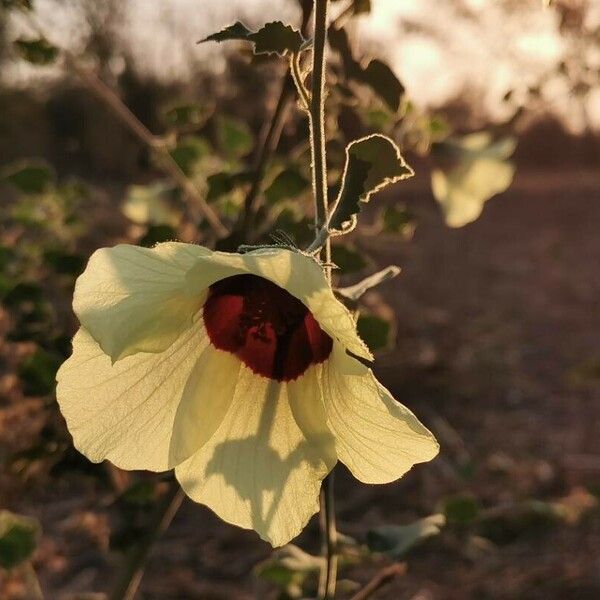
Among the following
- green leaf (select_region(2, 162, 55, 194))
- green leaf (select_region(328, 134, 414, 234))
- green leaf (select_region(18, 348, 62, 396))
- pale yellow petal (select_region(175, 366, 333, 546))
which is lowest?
green leaf (select_region(18, 348, 62, 396))

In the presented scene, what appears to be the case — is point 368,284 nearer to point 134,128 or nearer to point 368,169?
point 368,169

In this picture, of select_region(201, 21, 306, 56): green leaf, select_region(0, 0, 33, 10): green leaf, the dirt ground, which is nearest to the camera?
select_region(201, 21, 306, 56): green leaf

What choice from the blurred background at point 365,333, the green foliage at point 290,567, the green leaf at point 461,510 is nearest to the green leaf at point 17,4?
the blurred background at point 365,333

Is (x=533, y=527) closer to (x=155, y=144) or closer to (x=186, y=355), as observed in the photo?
(x=155, y=144)

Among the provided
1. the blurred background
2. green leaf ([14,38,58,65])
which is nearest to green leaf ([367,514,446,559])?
the blurred background

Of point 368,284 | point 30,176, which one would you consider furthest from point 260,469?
point 30,176

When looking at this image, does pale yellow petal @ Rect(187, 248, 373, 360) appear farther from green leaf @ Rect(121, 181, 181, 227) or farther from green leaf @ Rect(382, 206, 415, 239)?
green leaf @ Rect(121, 181, 181, 227)
